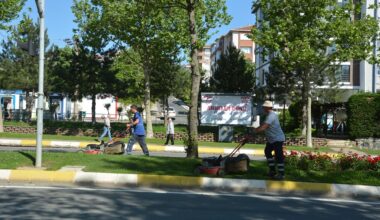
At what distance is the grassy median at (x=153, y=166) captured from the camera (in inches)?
451

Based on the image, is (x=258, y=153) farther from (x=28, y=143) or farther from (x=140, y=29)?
(x=28, y=143)

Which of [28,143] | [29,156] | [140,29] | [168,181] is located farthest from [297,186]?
[140,29]

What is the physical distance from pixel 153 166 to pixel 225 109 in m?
16.5

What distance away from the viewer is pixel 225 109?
1123 inches

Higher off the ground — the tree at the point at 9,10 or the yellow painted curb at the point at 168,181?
the tree at the point at 9,10

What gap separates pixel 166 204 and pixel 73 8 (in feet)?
82.3

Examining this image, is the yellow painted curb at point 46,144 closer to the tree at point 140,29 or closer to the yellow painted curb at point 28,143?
the yellow painted curb at point 28,143

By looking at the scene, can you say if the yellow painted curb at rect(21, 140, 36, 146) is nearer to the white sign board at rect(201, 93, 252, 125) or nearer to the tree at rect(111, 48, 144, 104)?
the tree at rect(111, 48, 144, 104)

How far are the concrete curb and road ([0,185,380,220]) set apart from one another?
25.0 inches

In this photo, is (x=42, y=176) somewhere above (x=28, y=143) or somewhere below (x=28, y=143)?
below

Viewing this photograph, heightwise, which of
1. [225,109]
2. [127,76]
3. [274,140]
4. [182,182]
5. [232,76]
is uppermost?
[232,76]

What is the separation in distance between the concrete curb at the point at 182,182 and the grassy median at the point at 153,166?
20.7 inches

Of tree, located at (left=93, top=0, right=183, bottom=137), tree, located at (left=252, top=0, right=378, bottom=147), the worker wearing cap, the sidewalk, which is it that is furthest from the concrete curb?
tree, located at (left=93, top=0, right=183, bottom=137)

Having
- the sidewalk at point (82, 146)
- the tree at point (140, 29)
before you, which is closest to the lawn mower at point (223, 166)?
the sidewalk at point (82, 146)
